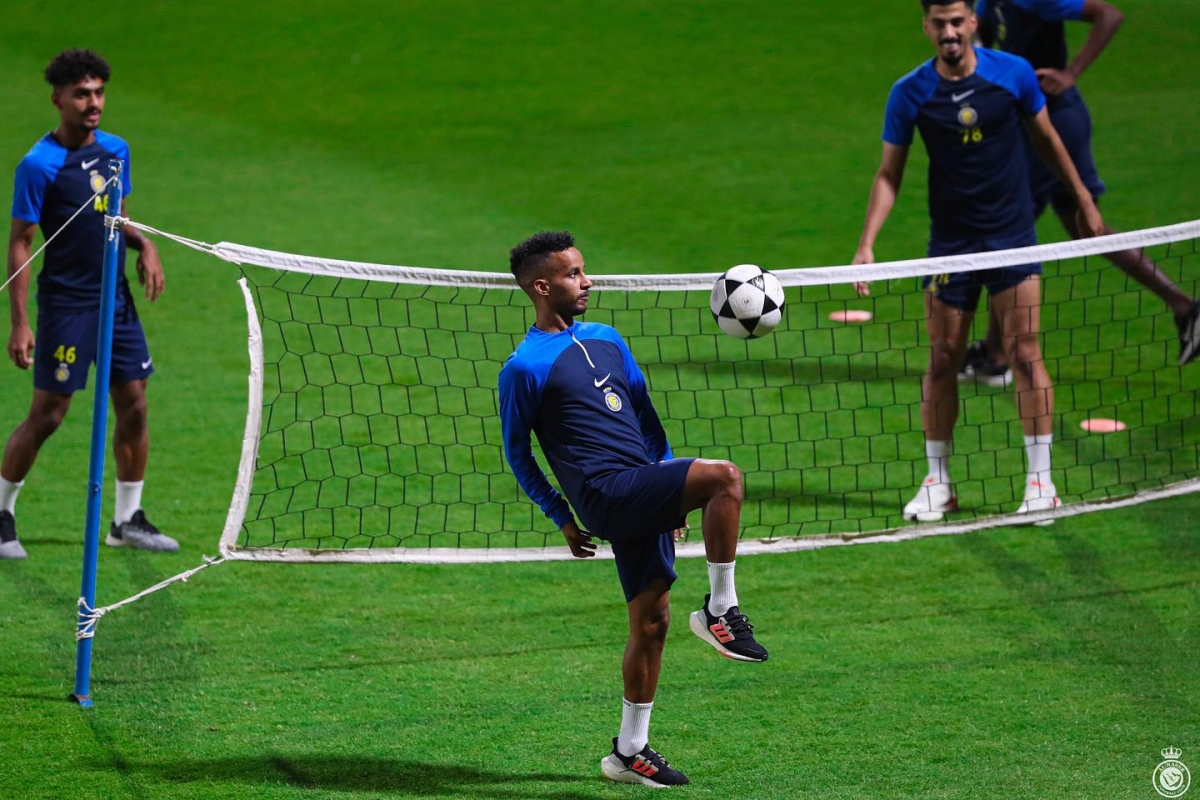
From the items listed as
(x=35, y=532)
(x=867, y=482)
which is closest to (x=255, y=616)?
(x=35, y=532)

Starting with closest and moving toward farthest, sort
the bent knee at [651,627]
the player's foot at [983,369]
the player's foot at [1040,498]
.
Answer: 1. the bent knee at [651,627]
2. the player's foot at [1040,498]
3. the player's foot at [983,369]

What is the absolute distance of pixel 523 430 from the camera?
494 cm

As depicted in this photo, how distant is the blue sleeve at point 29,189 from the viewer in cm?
664

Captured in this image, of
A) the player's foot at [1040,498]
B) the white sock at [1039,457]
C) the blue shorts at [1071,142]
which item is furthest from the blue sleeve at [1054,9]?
the player's foot at [1040,498]

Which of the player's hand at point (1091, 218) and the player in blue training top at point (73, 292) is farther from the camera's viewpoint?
the player's hand at point (1091, 218)

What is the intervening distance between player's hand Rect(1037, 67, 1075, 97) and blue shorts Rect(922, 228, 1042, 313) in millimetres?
1931

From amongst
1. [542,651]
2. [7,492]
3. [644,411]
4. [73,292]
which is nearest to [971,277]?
[644,411]

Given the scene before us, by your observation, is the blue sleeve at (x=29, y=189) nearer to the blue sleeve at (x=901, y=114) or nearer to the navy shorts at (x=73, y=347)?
the navy shorts at (x=73, y=347)

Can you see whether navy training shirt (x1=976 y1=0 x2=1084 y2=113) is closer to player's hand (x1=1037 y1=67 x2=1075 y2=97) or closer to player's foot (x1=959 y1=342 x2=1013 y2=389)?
player's hand (x1=1037 y1=67 x2=1075 y2=97)

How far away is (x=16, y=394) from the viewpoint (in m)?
9.45

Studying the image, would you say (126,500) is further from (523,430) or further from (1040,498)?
(1040,498)

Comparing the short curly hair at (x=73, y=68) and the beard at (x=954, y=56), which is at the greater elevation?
the beard at (x=954, y=56)

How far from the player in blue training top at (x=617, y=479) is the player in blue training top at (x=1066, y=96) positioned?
15.5 feet

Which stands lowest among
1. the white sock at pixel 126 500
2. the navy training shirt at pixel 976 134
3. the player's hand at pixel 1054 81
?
the white sock at pixel 126 500
